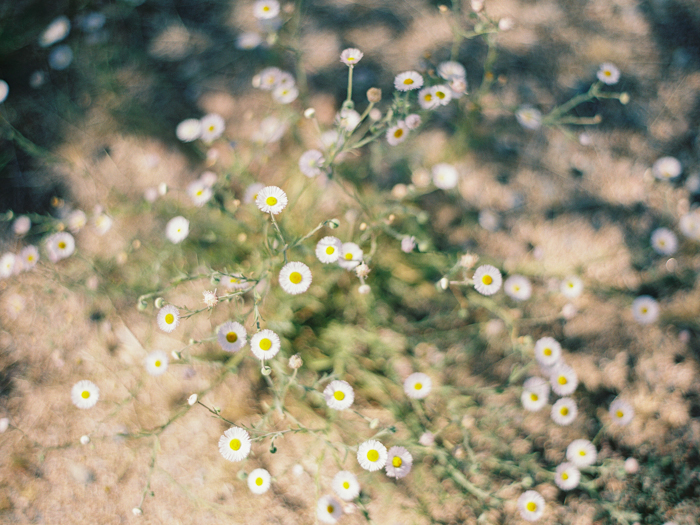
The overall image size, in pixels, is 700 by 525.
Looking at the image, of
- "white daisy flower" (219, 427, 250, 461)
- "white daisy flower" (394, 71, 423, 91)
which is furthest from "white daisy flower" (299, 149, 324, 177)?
"white daisy flower" (219, 427, 250, 461)

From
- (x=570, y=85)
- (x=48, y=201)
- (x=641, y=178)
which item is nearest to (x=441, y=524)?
(x=641, y=178)

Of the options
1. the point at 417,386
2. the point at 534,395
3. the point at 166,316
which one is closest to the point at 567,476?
the point at 534,395

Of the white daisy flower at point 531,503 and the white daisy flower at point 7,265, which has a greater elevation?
the white daisy flower at point 7,265

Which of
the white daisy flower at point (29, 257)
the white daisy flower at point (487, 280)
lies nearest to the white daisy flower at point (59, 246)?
the white daisy flower at point (29, 257)

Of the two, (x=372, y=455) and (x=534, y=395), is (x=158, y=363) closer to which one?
(x=372, y=455)

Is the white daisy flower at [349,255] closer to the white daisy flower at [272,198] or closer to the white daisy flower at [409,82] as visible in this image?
the white daisy flower at [272,198]
